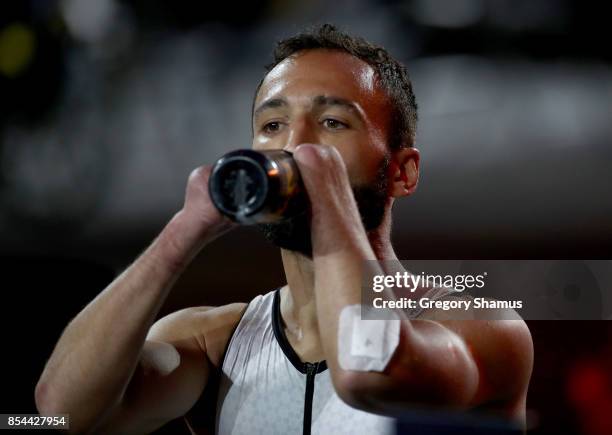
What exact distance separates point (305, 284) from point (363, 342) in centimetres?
50

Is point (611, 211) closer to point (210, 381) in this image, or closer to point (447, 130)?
point (447, 130)

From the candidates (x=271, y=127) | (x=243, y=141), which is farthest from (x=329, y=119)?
(x=243, y=141)

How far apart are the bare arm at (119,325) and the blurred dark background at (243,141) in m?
0.75

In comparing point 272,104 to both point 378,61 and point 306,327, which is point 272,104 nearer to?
point 378,61

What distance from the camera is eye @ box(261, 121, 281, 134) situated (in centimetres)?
132

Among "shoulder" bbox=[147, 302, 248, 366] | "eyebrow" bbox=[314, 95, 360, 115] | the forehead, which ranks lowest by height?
"shoulder" bbox=[147, 302, 248, 366]

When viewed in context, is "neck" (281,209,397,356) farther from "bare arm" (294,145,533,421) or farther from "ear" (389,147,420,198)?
"bare arm" (294,145,533,421)

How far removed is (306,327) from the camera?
4.75 feet

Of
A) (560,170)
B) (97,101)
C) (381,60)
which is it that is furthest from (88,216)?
(560,170)

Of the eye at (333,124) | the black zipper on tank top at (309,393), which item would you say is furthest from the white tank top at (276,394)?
the eye at (333,124)

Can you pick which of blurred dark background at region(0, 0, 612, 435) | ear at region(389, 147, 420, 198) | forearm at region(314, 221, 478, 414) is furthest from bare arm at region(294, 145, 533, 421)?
blurred dark background at region(0, 0, 612, 435)

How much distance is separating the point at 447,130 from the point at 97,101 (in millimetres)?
1231

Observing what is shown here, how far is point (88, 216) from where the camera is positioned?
2373mm

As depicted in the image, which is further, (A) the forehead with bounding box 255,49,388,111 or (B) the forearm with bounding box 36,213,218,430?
(A) the forehead with bounding box 255,49,388,111
